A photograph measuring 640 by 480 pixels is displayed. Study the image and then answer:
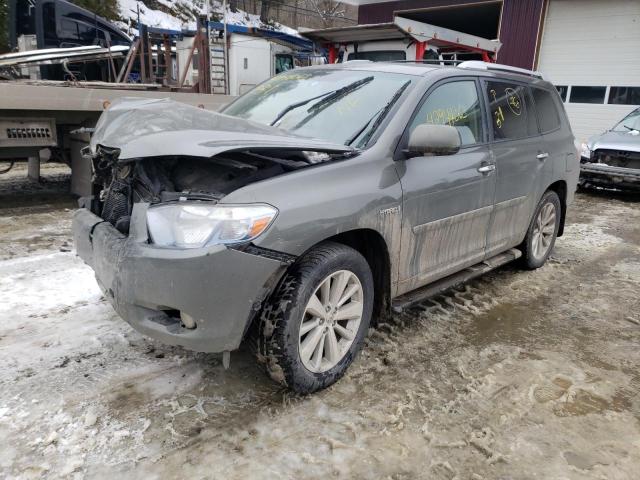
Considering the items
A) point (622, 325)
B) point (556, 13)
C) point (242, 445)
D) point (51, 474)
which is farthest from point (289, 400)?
point (556, 13)

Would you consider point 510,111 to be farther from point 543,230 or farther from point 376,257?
point 376,257

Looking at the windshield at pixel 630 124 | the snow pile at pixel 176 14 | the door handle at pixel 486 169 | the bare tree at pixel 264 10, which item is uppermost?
the bare tree at pixel 264 10

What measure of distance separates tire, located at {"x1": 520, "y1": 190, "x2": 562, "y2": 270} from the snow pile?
2246 centimetres

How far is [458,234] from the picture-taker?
11.8 ft

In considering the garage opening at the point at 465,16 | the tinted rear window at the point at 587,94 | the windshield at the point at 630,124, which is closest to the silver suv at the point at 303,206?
the windshield at the point at 630,124

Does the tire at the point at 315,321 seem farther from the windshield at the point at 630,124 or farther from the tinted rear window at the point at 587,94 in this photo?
the tinted rear window at the point at 587,94

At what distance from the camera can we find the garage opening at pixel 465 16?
1619cm

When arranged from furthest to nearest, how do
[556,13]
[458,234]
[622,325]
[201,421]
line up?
[556,13]
[622,325]
[458,234]
[201,421]

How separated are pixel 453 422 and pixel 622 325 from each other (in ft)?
6.86

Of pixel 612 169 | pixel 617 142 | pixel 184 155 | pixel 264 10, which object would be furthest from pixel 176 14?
pixel 184 155

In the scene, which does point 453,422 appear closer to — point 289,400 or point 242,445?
point 289,400

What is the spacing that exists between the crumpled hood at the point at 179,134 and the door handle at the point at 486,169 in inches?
50.4

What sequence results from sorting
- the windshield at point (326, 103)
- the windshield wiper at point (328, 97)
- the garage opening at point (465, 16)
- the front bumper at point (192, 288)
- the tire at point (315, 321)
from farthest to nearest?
the garage opening at point (465, 16)
the windshield wiper at point (328, 97)
the windshield at point (326, 103)
the tire at point (315, 321)
the front bumper at point (192, 288)

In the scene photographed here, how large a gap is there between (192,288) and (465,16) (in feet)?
60.3
